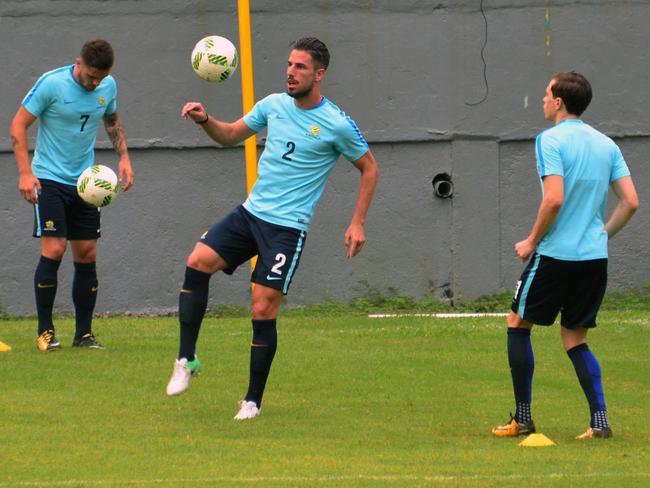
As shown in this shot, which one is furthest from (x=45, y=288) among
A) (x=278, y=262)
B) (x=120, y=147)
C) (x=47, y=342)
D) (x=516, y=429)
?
(x=516, y=429)

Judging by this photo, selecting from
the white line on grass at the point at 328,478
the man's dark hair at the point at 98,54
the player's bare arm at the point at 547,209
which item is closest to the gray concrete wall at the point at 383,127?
the man's dark hair at the point at 98,54

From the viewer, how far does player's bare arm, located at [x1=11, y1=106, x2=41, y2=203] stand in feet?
33.6

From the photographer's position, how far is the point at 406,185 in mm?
14992

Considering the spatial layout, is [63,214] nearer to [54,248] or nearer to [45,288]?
[54,248]

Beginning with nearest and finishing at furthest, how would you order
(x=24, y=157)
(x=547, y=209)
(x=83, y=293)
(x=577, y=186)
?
(x=547, y=209)
(x=577, y=186)
(x=24, y=157)
(x=83, y=293)

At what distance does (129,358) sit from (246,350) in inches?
42.1

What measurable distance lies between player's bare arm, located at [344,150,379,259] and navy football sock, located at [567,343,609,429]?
1.55 metres

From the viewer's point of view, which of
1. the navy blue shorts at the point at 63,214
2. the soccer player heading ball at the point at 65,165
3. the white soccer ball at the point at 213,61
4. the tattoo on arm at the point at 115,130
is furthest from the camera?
the tattoo on arm at the point at 115,130

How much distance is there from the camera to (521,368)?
745 cm

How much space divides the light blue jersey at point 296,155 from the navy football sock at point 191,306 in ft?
1.74

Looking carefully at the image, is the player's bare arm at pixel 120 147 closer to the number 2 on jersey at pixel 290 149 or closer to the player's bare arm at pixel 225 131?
the player's bare arm at pixel 225 131

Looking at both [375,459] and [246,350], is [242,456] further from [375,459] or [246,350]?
[246,350]

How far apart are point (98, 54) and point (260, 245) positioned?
9.42 ft

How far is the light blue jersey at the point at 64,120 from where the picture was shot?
10.6 m
